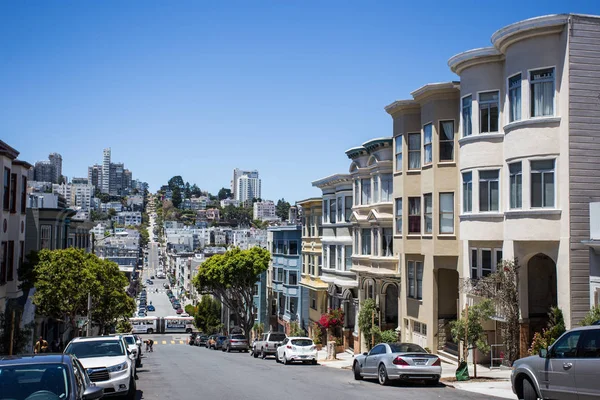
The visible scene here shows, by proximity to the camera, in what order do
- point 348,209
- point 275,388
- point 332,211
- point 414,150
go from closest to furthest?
point 275,388
point 414,150
point 348,209
point 332,211

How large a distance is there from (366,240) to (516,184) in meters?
15.4

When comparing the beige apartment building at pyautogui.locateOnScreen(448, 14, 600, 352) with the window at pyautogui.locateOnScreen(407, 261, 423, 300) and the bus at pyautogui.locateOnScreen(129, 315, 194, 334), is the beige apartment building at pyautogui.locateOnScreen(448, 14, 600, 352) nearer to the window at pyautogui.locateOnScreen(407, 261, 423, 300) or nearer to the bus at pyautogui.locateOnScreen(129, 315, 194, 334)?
the window at pyautogui.locateOnScreen(407, 261, 423, 300)

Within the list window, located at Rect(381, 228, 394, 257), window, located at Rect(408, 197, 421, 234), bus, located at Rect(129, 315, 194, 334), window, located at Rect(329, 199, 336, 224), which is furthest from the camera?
bus, located at Rect(129, 315, 194, 334)

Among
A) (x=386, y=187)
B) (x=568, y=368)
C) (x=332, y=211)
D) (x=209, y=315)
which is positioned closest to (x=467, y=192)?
(x=386, y=187)

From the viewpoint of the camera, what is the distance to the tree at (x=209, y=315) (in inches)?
4019

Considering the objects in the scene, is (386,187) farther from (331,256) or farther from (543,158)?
(543,158)

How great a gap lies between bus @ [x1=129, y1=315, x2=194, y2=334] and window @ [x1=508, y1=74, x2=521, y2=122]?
99.4m

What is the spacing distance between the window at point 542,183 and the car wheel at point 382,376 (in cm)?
757

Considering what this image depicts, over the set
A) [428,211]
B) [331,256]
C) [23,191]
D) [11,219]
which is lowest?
[331,256]

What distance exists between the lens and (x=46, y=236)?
45.9m

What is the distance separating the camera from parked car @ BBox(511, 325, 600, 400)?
11766mm

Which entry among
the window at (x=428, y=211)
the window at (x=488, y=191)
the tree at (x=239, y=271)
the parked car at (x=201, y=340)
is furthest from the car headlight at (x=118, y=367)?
the parked car at (x=201, y=340)

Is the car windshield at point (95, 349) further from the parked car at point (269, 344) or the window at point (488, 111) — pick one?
the parked car at point (269, 344)

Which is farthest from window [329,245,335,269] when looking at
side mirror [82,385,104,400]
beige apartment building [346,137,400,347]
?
side mirror [82,385,104,400]
